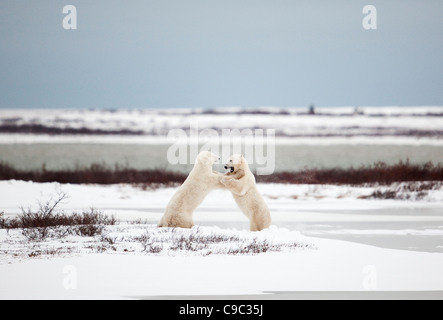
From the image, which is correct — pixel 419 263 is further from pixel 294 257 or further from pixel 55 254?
pixel 55 254

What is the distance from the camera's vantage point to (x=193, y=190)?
8539mm

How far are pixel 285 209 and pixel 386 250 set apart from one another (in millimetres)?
5450

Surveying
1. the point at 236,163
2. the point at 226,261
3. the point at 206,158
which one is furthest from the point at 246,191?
the point at 226,261

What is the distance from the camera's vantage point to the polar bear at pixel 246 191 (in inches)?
336

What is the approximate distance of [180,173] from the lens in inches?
697

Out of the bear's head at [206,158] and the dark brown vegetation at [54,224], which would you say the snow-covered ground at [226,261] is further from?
the bear's head at [206,158]

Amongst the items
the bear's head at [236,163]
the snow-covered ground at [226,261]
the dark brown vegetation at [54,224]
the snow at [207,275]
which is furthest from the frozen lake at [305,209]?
the bear's head at [236,163]

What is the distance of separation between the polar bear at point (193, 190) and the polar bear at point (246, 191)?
197 mm

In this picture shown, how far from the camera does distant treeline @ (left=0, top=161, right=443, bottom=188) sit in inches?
680

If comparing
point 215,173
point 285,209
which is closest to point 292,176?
point 285,209

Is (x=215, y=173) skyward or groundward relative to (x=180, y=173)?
skyward

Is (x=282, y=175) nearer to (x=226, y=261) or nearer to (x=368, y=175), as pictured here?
(x=368, y=175)

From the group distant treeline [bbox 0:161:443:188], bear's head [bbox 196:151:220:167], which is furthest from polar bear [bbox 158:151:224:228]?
distant treeline [bbox 0:161:443:188]

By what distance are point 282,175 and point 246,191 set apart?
9.59 metres
